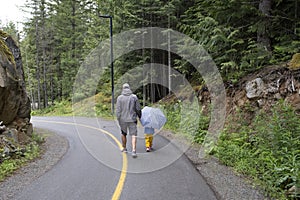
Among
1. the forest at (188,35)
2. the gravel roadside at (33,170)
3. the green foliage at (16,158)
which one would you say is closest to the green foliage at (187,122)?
the forest at (188,35)

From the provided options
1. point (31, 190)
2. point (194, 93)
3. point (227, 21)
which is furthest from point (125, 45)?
point (31, 190)

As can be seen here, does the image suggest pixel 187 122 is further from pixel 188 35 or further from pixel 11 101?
pixel 11 101

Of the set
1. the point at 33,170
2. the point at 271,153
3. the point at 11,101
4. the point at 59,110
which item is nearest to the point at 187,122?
the point at 271,153

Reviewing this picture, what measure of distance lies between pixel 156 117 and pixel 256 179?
3918 mm

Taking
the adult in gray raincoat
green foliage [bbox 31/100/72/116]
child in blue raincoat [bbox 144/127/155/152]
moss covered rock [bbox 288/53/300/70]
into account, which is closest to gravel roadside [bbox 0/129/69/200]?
the adult in gray raincoat

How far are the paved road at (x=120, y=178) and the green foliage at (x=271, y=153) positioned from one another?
115 cm

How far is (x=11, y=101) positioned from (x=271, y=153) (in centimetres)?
892

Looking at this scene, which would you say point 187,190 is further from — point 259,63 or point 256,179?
point 259,63

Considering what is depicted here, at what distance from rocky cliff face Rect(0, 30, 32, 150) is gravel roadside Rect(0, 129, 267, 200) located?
152cm

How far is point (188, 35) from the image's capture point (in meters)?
13.9

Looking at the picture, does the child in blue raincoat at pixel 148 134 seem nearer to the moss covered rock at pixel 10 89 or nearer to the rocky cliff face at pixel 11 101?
the rocky cliff face at pixel 11 101

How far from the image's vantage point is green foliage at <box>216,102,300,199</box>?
4.78m

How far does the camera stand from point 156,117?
27.8ft

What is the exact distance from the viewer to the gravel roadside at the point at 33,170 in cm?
508
